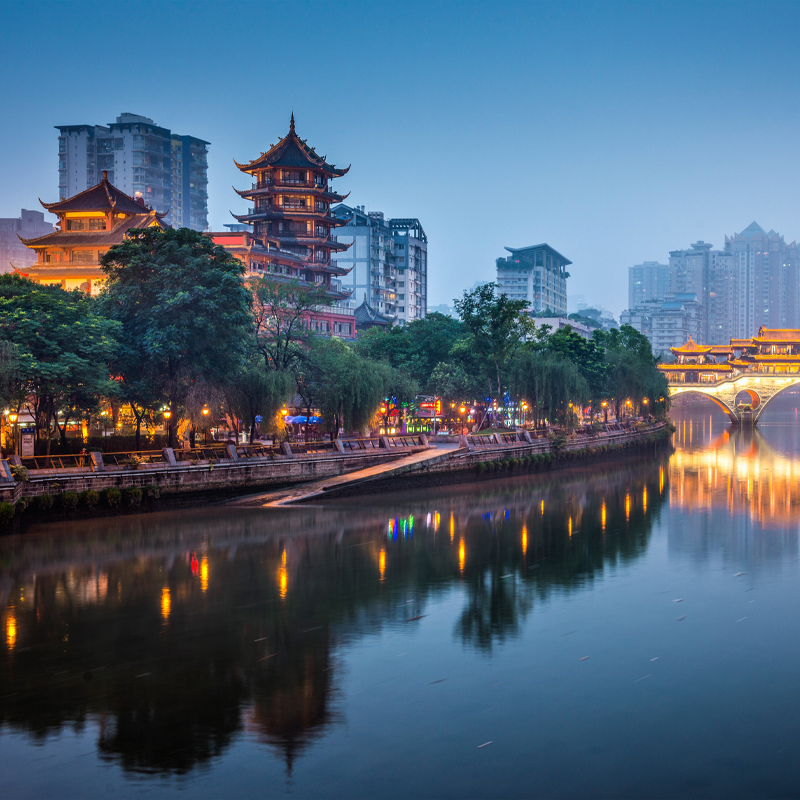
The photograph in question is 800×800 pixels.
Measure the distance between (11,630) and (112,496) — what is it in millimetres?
10758

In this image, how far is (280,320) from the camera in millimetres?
38812

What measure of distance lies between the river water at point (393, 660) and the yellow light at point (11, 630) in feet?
0.25

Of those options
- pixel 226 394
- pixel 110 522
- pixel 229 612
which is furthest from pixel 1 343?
pixel 229 612

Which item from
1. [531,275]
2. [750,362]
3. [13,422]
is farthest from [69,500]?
[531,275]

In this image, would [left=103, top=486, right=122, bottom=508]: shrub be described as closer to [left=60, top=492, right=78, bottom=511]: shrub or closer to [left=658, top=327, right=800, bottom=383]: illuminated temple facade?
[left=60, top=492, right=78, bottom=511]: shrub

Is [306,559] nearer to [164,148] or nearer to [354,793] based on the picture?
[354,793]

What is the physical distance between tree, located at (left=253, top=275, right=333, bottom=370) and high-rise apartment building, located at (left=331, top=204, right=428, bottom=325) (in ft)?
185

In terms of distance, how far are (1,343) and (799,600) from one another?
22644mm

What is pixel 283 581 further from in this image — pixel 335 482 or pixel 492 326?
pixel 492 326

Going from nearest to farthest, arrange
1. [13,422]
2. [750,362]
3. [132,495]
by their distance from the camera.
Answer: [132,495] → [13,422] → [750,362]

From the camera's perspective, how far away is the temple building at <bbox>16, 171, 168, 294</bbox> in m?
47.2

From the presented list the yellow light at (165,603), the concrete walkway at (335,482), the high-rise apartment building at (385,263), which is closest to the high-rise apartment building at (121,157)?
the high-rise apartment building at (385,263)

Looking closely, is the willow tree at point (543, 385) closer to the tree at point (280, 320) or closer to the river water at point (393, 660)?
the tree at point (280, 320)

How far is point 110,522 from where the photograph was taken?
25875mm
